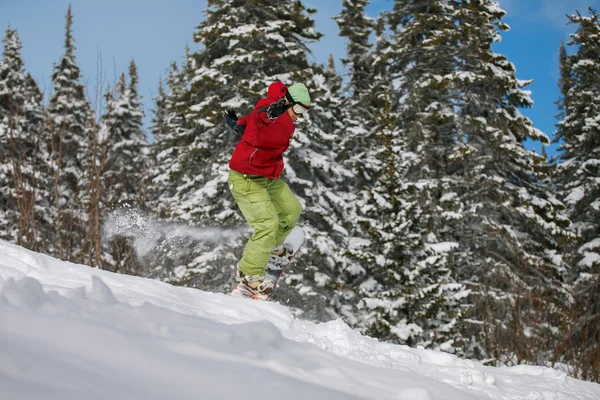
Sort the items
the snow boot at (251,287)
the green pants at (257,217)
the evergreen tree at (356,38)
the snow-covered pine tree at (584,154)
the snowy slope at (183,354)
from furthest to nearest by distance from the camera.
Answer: the evergreen tree at (356,38), the snow-covered pine tree at (584,154), the snow boot at (251,287), the green pants at (257,217), the snowy slope at (183,354)

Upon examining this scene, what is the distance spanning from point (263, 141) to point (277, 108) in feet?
1.53

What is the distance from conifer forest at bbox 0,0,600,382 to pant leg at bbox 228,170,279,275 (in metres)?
3.97

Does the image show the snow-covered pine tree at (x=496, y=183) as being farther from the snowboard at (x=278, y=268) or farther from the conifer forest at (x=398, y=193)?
the snowboard at (x=278, y=268)

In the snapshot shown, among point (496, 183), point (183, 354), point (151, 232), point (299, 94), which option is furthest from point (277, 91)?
point (496, 183)

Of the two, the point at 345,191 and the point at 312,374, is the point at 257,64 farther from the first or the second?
the point at 312,374

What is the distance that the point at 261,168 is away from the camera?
17.5 ft

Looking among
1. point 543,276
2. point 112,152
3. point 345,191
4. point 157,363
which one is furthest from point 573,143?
point 112,152

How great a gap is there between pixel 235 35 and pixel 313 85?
262 cm

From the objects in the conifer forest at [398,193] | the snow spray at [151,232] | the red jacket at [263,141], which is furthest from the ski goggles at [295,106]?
the snow spray at [151,232]

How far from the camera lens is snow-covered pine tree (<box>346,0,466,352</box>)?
10531 mm

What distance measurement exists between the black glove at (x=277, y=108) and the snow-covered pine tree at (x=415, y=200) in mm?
6619

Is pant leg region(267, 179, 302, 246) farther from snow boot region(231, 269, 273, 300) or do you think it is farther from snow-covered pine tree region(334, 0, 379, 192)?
snow-covered pine tree region(334, 0, 379, 192)

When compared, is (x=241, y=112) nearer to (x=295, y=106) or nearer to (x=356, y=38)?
(x=295, y=106)

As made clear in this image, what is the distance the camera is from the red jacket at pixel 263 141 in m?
5.14
